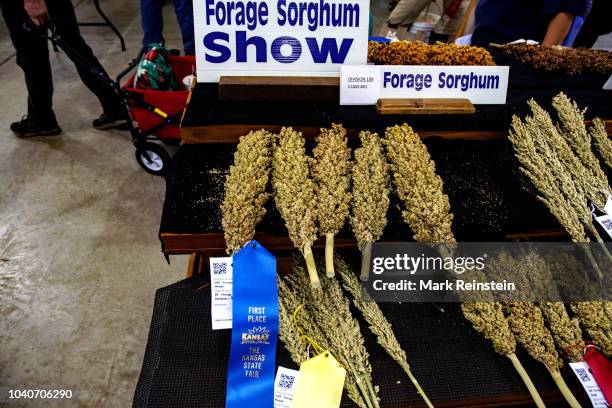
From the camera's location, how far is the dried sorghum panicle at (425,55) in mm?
1988

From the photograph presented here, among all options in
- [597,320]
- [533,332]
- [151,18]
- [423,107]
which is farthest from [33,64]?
[597,320]

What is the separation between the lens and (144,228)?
2902mm

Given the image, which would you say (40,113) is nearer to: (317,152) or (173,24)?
(317,152)

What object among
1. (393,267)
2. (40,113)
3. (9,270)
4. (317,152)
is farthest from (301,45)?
(40,113)

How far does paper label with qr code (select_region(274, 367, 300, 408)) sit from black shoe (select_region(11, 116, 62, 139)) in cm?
341

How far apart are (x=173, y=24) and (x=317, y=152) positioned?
19.3 ft

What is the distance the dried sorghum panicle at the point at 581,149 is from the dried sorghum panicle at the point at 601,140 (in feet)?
0.12

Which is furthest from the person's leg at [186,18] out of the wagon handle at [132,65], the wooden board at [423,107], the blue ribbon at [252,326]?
the blue ribbon at [252,326]

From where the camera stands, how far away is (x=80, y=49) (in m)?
3.62

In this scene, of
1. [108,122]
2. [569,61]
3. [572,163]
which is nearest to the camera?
[572,163]

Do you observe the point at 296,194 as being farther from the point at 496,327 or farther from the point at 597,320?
the point at 597,320

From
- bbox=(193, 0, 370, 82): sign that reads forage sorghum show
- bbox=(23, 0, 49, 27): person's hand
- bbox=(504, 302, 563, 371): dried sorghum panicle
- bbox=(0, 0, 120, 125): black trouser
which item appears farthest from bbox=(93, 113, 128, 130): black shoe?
bbox=(504, 302, 563, 371): dried sorghum panicle

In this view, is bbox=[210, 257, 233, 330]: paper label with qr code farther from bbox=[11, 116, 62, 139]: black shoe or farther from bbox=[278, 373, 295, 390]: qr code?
bbox=[11, 116, 62, 139]: black shoe

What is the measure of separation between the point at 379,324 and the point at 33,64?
3.39 metres
